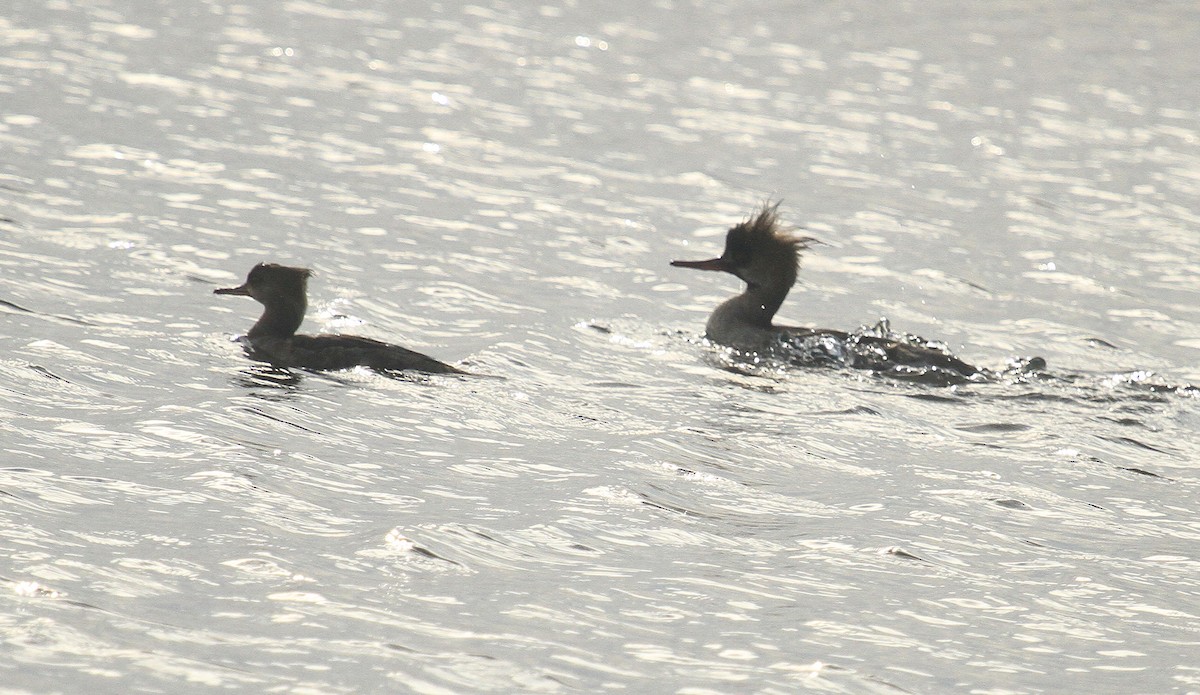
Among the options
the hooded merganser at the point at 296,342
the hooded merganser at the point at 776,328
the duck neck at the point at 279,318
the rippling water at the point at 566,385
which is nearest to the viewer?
the rippling water at the point at 566,385

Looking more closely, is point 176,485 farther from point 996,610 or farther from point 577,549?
point 996,610

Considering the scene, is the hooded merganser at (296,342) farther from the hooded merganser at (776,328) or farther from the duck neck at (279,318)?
the hooded merganser at (776,328)

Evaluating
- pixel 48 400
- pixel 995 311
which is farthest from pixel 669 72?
pixel 48 400

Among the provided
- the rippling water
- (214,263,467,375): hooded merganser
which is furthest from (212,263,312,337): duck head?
the rippling water

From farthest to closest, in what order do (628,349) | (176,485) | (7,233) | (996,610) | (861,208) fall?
(861,208) < (7,233) < (628,349) < (176,485) < (996,610)

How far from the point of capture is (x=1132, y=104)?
63.9 feet

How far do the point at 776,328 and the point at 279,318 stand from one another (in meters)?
3.28

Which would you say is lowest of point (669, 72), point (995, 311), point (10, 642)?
point (10, 642)

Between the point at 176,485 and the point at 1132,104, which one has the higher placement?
the point at 1132,104

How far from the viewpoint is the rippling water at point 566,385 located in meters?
5.91

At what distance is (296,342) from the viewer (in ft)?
30.3

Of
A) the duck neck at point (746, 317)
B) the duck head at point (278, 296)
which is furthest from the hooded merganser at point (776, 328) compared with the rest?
the duck head at point (278, 296)

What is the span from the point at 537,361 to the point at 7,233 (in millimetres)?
4026

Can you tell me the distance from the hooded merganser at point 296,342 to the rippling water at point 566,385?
195 millimetres
